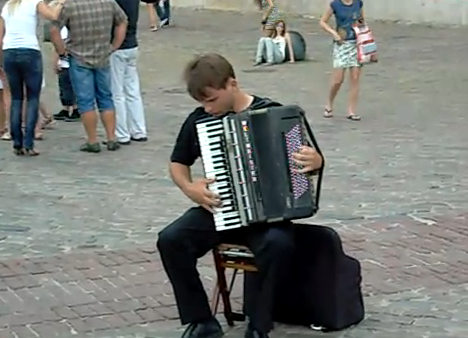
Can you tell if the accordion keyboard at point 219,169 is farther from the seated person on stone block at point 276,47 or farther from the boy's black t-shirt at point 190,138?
the seated person on stone block at point 276,47

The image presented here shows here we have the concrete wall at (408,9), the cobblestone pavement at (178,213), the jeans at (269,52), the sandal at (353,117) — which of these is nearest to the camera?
the cobblestone pavement at (178,213)

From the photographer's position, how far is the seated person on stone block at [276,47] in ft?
60.4

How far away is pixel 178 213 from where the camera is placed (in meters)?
8.43

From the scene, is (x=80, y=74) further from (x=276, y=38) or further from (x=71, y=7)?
(x=276, y=38)

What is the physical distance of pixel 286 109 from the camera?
17.1 feet

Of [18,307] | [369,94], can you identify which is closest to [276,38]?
[369,94]

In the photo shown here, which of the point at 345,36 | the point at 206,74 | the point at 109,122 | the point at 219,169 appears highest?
the point at 206,74

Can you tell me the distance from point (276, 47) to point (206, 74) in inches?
523

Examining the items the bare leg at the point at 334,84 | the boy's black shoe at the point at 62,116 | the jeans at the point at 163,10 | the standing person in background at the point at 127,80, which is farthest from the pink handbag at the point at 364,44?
the jeans at the point at 163,10

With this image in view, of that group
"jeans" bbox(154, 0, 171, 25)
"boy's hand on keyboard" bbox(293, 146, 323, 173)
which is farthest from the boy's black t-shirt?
"jeans" bbox(154, 0, 171, 25)

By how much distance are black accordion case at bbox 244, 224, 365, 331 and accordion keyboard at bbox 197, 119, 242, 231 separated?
1.22ft

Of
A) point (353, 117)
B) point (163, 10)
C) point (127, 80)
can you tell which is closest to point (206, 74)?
point (127, 80)

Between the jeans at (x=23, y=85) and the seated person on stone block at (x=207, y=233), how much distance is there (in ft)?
16.6

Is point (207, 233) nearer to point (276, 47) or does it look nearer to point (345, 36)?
point (345, 36)
